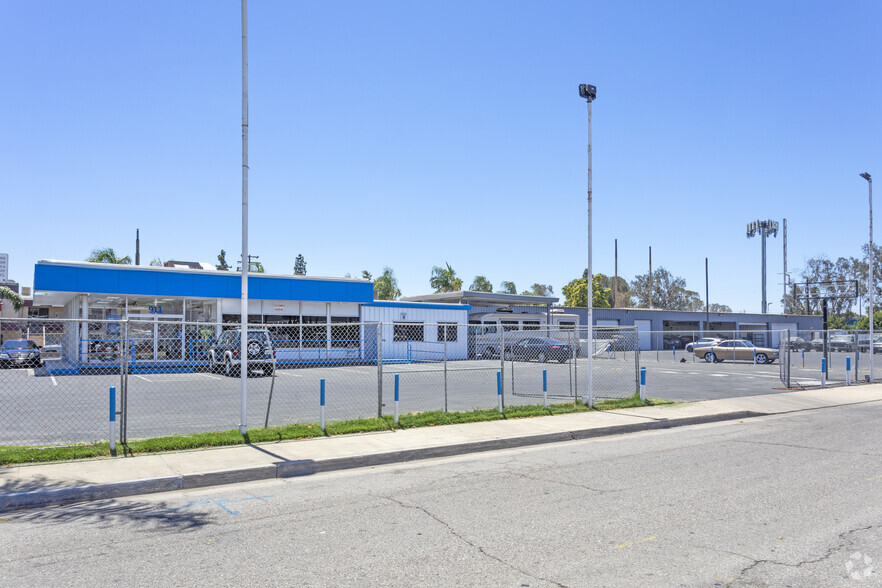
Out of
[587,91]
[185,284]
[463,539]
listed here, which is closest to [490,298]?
[185,284]

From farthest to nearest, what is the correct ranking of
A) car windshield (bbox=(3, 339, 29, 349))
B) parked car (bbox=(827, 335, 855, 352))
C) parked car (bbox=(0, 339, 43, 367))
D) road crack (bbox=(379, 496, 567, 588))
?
parked car (bbox=(827, 335, 855, 352)) → car windshield (bbox=(3, 339, 29, 349)) → parked car (bbox=(0, 339, 43, 367)) → road crack (bbox=(379, 496, 567, 588))

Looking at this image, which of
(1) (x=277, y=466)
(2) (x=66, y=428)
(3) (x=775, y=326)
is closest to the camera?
(1) (x=277, y=466)

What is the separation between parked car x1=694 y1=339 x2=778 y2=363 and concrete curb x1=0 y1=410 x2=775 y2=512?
26.1 metres

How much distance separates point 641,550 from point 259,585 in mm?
3027

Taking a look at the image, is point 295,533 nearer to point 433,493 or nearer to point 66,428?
point 433,493

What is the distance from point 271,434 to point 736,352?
31617mm

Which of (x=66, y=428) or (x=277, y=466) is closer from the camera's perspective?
(x=277, y=466)

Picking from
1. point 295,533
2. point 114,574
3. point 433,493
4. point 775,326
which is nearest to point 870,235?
point 433,493

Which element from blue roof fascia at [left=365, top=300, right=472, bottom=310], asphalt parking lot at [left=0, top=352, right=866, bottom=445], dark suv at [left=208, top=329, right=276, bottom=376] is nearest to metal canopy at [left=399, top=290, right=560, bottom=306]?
blue roof fascia at [left=365, top=300, right=472, bottom=310]

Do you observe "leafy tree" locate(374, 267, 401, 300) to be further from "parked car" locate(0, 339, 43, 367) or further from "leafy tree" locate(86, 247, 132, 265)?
"parked car" locate(0, 339, 43, 367)

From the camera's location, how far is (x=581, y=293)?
70812 millimetres

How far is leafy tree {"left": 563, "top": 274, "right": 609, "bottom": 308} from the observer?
231 ft

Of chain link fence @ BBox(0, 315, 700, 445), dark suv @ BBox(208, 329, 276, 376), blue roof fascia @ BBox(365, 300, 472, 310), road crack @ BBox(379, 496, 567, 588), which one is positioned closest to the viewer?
road crack @ BBox(379, 496, 567, 588)

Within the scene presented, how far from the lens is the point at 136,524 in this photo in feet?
20.6
